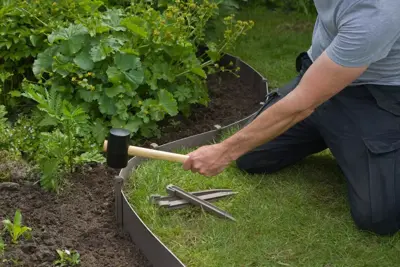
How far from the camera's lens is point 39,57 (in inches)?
176

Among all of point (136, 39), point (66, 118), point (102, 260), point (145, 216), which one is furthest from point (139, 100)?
point (102, 260)

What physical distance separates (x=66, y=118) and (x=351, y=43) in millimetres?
1607

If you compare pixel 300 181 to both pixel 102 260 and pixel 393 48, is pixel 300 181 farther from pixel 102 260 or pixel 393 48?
pixel 102 260

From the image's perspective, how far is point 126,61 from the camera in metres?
4.22

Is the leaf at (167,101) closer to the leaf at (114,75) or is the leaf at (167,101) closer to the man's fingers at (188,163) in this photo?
the leaf at (114,75)

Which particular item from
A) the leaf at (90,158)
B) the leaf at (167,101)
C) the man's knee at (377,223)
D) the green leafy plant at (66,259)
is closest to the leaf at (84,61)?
the leaf at (167,101)

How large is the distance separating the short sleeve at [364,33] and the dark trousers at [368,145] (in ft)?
2.02

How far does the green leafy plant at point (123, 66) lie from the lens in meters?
4.24

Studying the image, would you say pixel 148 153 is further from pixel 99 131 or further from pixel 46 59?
pixel 46 59

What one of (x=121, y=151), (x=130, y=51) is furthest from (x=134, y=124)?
(x=121, y=151)

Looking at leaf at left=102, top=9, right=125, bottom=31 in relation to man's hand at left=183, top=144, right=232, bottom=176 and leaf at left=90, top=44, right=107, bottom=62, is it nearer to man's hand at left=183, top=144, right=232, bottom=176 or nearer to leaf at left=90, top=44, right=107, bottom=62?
leaf at left=90, top=44, right=107, bottom=62

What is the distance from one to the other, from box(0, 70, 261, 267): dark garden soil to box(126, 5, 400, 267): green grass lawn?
0.18 metres

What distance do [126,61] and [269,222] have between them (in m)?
1.30

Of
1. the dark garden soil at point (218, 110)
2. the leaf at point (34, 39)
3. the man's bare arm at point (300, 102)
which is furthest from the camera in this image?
the dark garden soil at point (218, 110)
